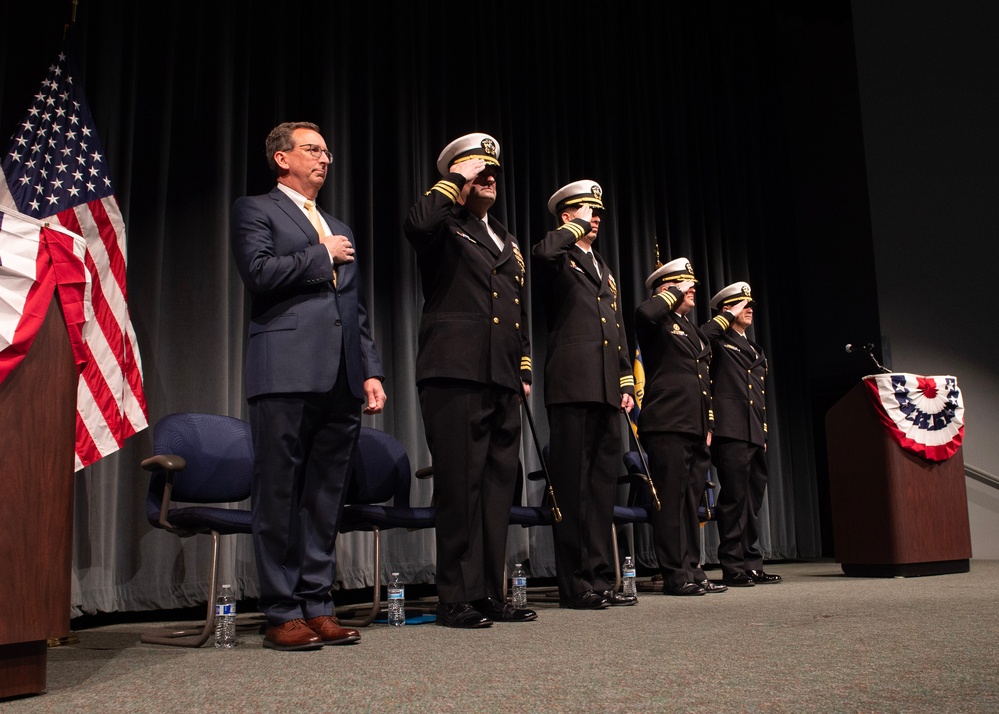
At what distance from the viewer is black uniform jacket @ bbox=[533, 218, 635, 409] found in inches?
125

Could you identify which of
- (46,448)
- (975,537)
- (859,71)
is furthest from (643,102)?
(46,448)

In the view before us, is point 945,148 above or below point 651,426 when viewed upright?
above

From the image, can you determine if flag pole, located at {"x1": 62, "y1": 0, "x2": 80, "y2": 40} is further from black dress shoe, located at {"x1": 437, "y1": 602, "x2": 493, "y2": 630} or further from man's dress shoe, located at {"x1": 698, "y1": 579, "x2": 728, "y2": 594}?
man's dress shoe, located at {"x1": 698, "y1": 579, "x2": 728, "y2": 594}

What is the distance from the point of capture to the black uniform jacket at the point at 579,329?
3186 millimetres

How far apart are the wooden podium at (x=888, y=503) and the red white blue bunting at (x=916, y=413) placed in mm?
46

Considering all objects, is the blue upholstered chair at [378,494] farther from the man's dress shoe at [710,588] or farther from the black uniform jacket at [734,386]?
the black uniform jacket at [734,386]

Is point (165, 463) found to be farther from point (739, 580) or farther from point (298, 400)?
point (739, 580)

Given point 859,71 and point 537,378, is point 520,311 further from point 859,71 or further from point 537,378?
point 859,71

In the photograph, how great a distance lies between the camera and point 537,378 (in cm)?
530

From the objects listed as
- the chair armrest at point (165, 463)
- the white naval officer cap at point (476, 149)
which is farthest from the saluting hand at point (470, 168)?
the chair armrest at point (165, 463)

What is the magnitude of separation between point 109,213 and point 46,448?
1.99 m

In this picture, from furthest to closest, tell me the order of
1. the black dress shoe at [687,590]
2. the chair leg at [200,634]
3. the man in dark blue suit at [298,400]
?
the black dress shoe at [687,590], the chair leg at [200,634], the man in dark blue suit at [298,400]

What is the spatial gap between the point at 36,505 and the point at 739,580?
3425mm

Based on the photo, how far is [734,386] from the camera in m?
4.53
